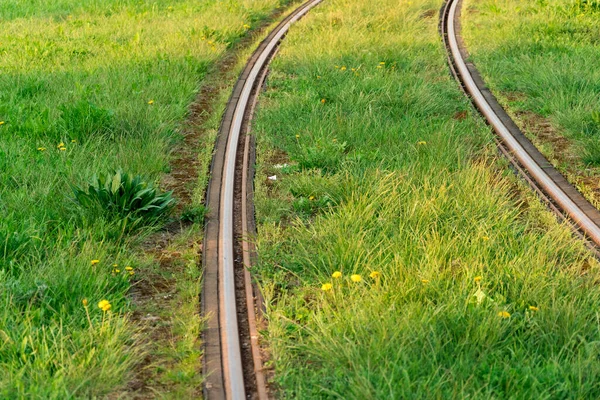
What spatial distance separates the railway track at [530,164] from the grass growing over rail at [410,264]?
0.22 m

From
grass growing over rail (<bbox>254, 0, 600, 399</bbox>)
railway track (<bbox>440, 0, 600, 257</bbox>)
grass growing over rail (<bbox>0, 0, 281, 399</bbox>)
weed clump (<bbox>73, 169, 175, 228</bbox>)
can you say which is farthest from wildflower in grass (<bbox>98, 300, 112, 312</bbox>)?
railway track (<bbox>440, 0, 600, 257</bbox>)

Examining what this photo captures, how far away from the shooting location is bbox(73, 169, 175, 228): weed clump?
6.15 metres

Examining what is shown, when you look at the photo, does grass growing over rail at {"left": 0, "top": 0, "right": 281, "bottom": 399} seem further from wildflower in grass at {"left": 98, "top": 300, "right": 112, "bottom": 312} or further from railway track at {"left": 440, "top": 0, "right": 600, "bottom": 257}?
railway track at {"left": 440, "top": 0, "right": 600, "bottom": 257}

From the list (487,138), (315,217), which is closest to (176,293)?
(315,217)

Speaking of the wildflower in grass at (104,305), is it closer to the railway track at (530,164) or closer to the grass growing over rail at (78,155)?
the grass growing over rail at (78,155)

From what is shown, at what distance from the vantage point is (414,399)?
12.6 ft

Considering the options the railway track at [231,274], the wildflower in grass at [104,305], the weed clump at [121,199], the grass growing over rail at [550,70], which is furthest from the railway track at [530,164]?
the wildflower in grass at [104,305]

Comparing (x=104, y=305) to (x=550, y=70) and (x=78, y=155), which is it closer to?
(x=78, y=155)

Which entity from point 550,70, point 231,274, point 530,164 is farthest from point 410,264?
point 550,70

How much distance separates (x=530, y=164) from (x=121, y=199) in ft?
13.2

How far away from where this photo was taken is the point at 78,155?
754cm

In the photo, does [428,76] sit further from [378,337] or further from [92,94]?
[378,337]

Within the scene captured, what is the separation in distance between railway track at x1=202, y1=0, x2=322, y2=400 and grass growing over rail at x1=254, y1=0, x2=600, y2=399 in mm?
155

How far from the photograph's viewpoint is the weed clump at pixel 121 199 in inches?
242
